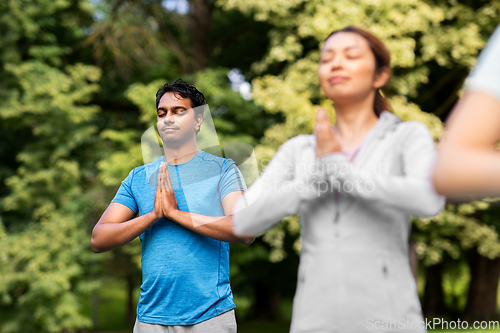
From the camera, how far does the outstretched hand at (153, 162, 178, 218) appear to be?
1.95 meters

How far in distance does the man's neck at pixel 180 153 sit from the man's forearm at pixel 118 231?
332 mm

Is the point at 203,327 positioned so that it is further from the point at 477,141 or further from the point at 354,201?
the point at 477,141

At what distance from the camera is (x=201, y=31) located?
12.1m

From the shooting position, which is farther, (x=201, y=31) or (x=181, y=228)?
(x=201, y=31)

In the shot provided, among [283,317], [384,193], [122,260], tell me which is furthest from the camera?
[283,317]

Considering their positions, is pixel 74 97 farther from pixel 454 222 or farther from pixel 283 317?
pixel 283 317

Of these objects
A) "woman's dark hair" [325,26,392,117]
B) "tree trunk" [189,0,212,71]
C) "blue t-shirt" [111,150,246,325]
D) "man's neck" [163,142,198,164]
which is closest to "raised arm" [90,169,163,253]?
"blue t-shirt" [111,150,246,325]

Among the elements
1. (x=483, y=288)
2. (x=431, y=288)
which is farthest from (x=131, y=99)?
(x=431, y=288)

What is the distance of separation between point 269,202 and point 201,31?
11.5m

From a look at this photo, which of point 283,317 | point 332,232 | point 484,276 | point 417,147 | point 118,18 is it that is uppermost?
point 118,18

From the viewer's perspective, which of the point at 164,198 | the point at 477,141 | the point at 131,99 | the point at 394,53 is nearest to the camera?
the point at 477,141

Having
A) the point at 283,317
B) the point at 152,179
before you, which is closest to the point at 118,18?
the point at 152,179

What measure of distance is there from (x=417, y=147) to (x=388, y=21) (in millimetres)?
7717

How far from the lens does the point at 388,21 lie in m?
8.20
